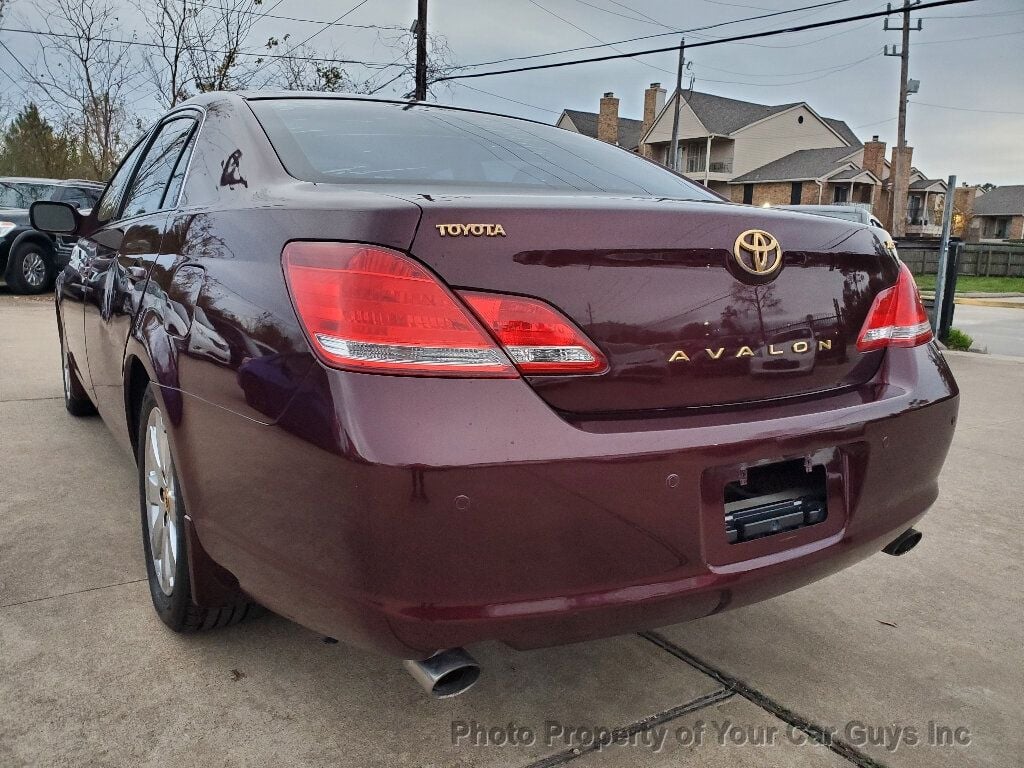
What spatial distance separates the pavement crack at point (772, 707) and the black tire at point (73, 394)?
136 inches

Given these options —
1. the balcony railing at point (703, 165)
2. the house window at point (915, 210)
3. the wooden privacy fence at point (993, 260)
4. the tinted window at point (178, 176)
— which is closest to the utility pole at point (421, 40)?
the tinted window at point (178, 176)

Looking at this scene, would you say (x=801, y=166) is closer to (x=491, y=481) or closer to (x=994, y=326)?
(x=994, y=326)

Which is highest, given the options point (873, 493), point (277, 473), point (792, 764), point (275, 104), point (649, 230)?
point (275, 104)

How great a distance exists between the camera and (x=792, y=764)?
6.19 ft

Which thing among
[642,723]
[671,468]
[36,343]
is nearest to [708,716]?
[642,723]

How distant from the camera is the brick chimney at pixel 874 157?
4741 cm

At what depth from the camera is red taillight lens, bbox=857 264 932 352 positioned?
2.02 m

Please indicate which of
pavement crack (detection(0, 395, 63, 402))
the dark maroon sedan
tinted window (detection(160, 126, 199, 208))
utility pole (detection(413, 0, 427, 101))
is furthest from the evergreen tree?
the dark maroon sedan

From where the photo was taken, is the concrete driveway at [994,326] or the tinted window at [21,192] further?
the tinted window at [21,192]

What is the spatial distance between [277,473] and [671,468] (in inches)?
29.6

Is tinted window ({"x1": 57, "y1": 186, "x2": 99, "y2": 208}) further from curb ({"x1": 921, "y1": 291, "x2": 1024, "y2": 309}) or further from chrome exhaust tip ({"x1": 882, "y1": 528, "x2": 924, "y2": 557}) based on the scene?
curb ({"x1": 921, "y1": 291, "x2": 1024, "y2": 309})

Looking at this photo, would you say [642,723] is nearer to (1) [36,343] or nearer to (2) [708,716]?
(2) [708,716]

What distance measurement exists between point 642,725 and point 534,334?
1.05 m

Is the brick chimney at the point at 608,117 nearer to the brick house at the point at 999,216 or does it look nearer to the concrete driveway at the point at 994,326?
the concrete driveway at the point at 994,326
